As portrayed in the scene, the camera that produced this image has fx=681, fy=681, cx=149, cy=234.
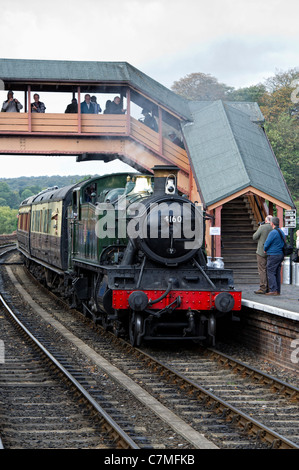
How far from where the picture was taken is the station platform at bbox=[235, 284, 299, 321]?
10.1 metres

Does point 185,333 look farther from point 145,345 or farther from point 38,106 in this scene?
point 38,106

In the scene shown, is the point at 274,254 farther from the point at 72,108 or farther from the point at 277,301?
the point at 72,108

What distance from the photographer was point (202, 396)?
8312 millimetres

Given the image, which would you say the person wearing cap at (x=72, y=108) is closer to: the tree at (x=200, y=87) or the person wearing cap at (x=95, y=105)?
the person wearing cap at (x=95, y=105)

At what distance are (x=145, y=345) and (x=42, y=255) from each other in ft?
33.0

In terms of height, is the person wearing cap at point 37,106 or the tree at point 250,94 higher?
the tree at point 250,94

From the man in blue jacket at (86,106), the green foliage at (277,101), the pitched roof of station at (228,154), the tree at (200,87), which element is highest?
the tree at (200,87)

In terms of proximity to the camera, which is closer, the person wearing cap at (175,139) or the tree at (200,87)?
the person wearing cap at (175,139)

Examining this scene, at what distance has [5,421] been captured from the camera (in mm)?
7250

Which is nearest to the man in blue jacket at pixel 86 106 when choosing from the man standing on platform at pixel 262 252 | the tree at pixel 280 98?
the man standing on platform at pixel 262 252

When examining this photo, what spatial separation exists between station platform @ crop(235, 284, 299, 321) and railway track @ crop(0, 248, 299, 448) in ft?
3.28

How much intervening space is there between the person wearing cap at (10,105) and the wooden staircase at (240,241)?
277 inches

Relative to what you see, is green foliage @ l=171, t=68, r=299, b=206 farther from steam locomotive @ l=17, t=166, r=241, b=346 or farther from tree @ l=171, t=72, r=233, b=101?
steam locomotive @ l=17, t=166, r=241, b=346

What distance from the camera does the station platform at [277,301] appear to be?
10.1 m
